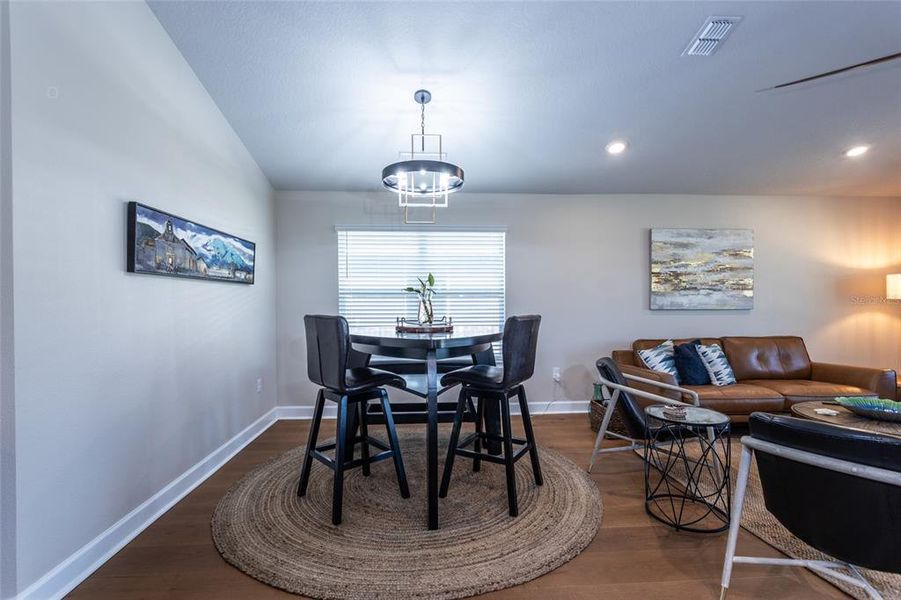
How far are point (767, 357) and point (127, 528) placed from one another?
5045 mm

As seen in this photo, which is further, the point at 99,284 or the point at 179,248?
the point at 179,248

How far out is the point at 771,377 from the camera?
3508 mm

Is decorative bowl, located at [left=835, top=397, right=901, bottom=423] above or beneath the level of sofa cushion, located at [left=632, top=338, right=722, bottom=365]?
beneath

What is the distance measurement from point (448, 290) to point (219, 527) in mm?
2615

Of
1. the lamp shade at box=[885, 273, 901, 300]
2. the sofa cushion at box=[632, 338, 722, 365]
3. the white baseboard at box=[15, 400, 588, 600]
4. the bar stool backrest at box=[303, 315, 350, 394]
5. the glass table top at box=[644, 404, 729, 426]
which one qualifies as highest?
the lamp shade at box=[885, 273, 901, 300]

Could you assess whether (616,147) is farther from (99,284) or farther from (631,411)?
(99,284)

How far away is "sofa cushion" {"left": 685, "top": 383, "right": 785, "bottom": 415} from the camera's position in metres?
2.98

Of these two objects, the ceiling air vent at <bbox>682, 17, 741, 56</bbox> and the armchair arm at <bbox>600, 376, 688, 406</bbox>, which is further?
the armchair arm at <bbox>600, 376, 688, 406</bbox>

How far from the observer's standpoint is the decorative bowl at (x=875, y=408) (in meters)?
1.81

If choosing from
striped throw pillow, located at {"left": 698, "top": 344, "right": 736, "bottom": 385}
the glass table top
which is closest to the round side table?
the glass table top

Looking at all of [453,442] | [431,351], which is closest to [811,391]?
[453,442]

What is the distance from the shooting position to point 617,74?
7.54 ft

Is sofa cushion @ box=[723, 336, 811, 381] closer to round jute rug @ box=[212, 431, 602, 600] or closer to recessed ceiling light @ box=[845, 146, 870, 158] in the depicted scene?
recessed ceiling light @ box=[845, 146, 870, 158]

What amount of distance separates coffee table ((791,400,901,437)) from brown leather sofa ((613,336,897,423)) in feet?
2.23
